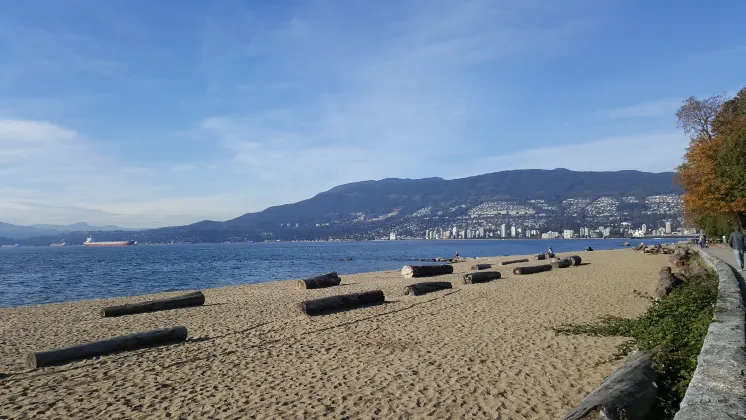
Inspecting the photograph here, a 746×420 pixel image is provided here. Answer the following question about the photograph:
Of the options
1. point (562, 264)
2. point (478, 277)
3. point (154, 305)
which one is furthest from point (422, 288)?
point (562, 264)

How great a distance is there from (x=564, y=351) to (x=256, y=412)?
5846 mm

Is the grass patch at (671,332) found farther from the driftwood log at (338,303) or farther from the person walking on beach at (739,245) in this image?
the driftwood log at (338,303)

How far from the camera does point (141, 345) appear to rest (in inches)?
430

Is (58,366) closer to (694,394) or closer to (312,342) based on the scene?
(312,342)

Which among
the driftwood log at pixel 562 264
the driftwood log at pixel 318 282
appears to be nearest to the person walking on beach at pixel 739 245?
the driftwood log at pixel 562 264

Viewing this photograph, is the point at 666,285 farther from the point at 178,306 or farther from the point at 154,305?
the point at 154,305

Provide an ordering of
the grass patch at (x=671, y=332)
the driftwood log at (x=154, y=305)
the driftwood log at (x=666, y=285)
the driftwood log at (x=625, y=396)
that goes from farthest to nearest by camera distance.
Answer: the driftwood log at (x=154, y=305), the driftwood log at (x=666, y=285), the grass patch at (x=671, y=332), the driftwood log at (x=625, y=396)

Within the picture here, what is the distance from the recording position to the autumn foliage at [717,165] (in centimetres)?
3077

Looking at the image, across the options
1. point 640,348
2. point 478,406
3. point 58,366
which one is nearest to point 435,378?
point 478,406

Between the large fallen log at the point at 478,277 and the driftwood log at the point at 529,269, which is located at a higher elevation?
the large fallen log at the point at 478,277

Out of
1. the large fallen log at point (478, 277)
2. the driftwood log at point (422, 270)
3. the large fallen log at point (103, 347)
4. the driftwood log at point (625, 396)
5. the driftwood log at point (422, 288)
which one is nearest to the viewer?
the driftwood log at point (625, 396)

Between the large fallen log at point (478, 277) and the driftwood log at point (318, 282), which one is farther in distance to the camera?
the driftwood log at point (318, 282)

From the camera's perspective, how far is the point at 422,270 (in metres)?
31.2

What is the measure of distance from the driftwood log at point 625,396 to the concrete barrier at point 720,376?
0.55m
